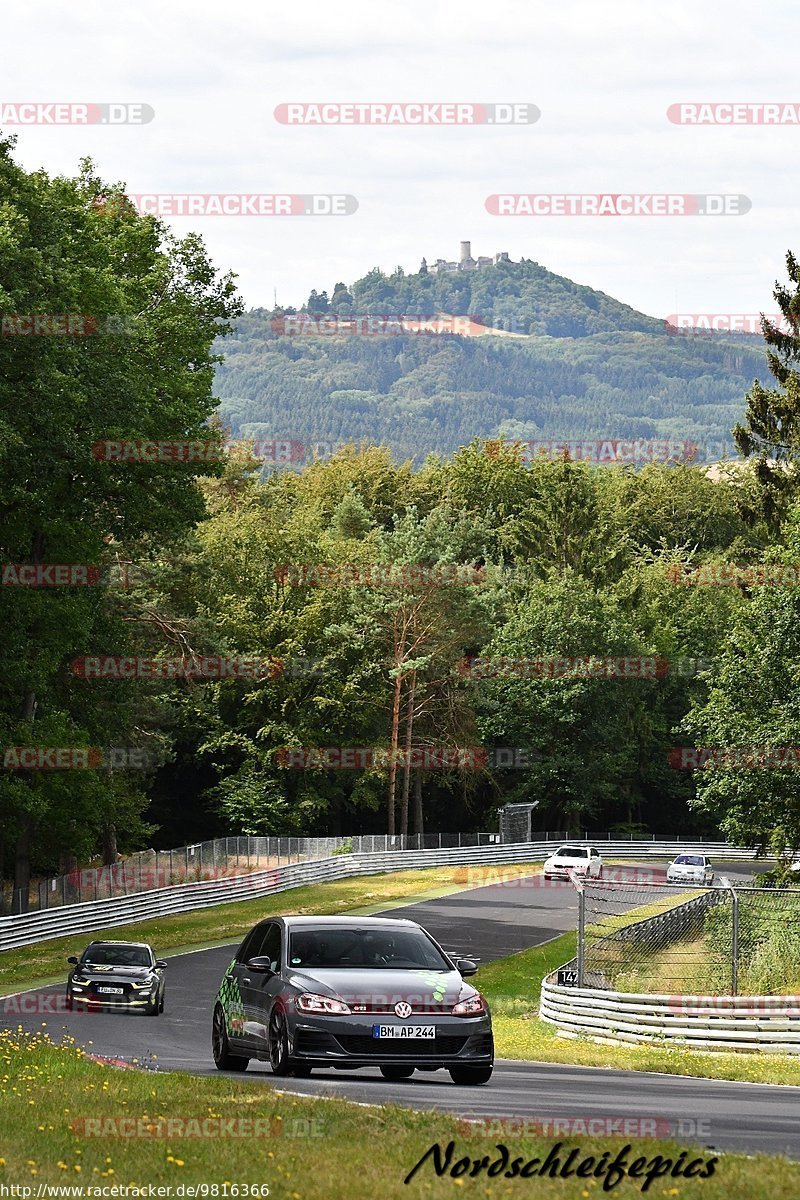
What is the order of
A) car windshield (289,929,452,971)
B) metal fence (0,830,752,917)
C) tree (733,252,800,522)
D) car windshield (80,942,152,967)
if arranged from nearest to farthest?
car windshield (289,929,452,971), car windshield (80,942,152,967), metal fence (0,830,752,917), tree (733,252,800,522)

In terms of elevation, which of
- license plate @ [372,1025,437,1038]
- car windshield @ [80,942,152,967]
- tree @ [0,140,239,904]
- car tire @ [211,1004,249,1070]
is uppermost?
tree @ [0,140,239,904]

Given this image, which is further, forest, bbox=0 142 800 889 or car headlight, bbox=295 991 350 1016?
forest, bbox=0 142 800 889

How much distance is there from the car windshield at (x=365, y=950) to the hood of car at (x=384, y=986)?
0.22 metres

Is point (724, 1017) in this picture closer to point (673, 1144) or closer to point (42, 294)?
point (673, 1144)

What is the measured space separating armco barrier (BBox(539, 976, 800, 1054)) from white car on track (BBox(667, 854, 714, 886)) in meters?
41.9

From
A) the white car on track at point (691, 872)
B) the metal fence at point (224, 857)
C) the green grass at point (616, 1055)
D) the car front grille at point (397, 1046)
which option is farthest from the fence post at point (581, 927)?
the white car on track at point (691, 872)

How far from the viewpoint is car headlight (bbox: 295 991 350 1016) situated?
14820 mm

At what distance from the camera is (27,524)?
144ft

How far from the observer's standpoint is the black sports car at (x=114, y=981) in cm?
3012

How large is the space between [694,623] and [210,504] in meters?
29.1

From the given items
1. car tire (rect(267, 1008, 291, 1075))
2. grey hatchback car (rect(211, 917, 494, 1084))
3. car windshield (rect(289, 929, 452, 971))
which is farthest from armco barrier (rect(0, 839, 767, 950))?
car tire (rect(267, 1008, 291, 1075))

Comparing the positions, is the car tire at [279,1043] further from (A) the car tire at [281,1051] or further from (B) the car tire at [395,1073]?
(B) the car tire at [395,1073]

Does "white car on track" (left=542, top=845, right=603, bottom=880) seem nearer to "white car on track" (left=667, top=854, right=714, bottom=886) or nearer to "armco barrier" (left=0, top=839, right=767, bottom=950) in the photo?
"white car on track" (left=667, top=854, right=714, bottom=886)

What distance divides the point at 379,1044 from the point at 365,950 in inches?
55.5
